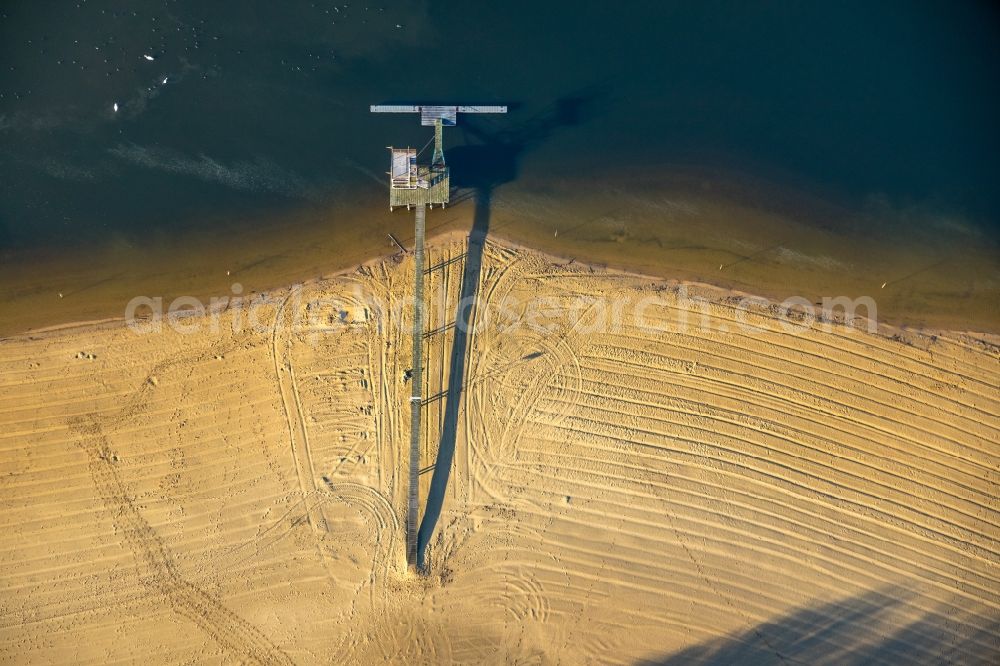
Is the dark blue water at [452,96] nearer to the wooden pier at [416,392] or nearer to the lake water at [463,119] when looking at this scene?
the lake water at [463,119]

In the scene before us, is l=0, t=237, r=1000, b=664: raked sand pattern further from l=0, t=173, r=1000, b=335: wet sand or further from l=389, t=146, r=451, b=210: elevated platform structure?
l=389, t=146, r=451, b=210: elevated platform structure

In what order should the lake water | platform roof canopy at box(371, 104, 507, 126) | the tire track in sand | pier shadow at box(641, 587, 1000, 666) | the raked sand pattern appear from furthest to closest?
platform roof canopy at box(371, 104, 507, 126)
the lake water
pier shadow at box(641, 587, 1000, 666)
the raked sand pattern
the tire track in sand

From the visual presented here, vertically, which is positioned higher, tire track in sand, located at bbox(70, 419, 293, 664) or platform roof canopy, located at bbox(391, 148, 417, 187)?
platform roof canopy, located at bbox(391, 148, 417, 187)

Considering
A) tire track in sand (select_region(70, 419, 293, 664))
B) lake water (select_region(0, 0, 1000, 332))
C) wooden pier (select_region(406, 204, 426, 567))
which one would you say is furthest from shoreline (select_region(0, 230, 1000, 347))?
tire track in sand (select_region(70, 419, 293, 664))

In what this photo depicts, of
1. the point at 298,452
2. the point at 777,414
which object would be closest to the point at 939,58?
the point at 777,414

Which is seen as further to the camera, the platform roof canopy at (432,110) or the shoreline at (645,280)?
the platform roof canopy at (432,110)

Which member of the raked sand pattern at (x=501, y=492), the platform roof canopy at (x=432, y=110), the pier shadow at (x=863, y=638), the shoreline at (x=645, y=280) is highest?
the platform roof canopy at (x=432, y=110)

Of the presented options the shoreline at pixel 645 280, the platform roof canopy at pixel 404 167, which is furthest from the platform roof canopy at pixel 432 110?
the shoreline at pixel 645 280
